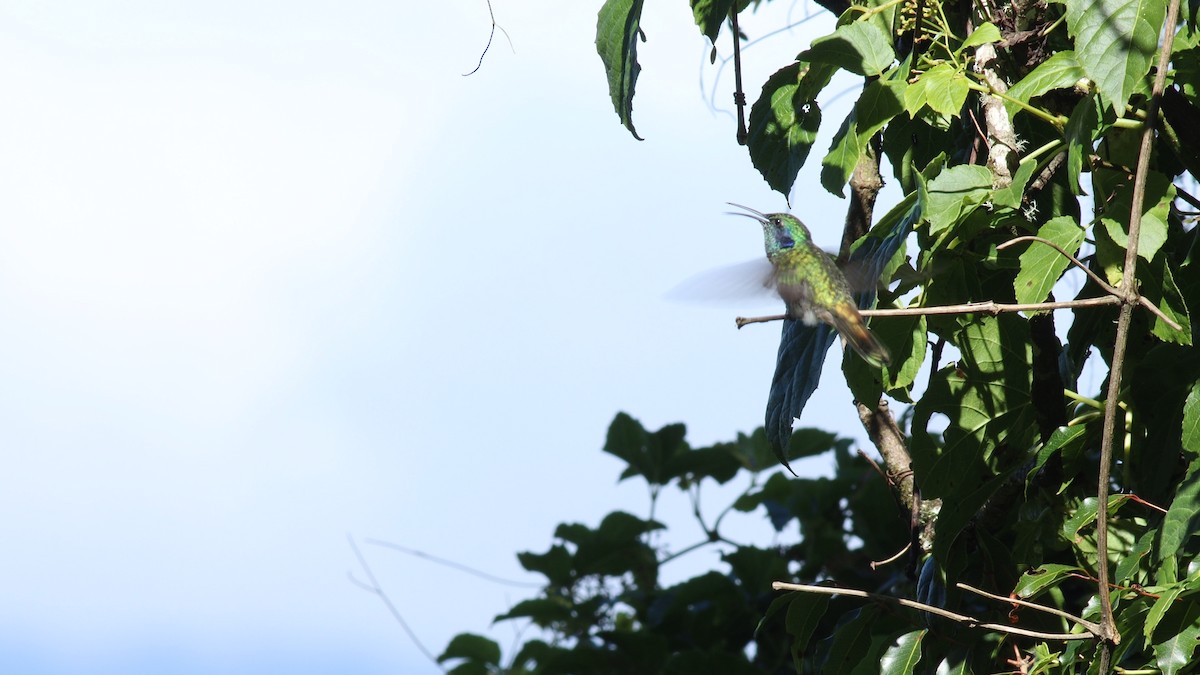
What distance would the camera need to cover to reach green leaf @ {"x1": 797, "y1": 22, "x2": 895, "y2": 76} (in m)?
2.16

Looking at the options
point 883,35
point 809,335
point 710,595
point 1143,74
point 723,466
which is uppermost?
point 883,35

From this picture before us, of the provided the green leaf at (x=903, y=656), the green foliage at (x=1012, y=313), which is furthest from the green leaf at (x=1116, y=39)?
the green leaf at (x=903, y=656)

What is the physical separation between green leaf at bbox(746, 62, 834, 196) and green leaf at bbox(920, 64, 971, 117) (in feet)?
0.88

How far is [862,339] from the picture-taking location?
220 cm

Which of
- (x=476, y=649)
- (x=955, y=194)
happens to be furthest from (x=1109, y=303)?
(x=476, y=649)

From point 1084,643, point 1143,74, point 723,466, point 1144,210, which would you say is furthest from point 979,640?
point 723,466

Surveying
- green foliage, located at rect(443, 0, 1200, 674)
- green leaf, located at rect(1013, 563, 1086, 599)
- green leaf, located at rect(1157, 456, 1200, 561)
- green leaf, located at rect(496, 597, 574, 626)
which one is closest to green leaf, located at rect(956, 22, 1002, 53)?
green foliage, located at rect(443, 0, 1200, 674)

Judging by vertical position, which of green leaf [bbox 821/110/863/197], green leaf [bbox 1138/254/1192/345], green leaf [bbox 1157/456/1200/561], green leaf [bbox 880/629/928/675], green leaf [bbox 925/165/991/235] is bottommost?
green leaf [bbox 880/629/928/675]

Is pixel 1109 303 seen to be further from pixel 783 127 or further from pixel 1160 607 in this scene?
pixel 783 127

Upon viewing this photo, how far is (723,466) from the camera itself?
4.93 metres

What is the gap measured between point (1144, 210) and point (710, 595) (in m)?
2.87

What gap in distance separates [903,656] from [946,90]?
106cm

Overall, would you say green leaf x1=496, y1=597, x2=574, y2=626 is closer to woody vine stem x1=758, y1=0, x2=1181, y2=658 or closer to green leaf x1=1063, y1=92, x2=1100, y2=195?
woody vine stem x1=758, y1=0, x2=1181, y2=658

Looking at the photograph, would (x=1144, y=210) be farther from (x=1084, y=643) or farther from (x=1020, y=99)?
(x=1084, y=643)
